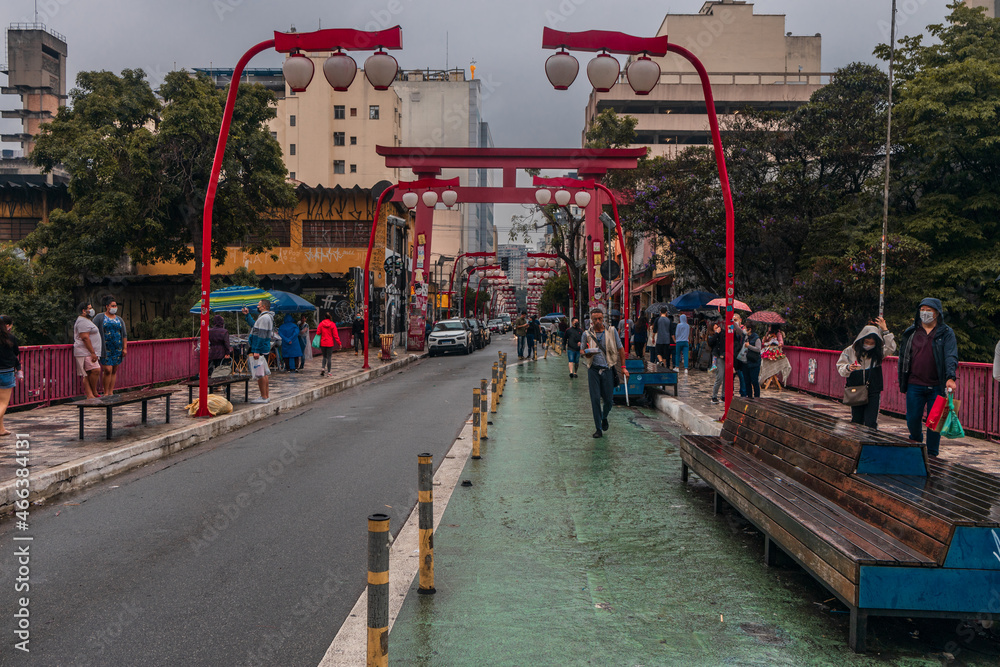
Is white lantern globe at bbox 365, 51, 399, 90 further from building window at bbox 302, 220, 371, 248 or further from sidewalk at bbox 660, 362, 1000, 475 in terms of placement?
building window at bbox 302, 220, 371, 248

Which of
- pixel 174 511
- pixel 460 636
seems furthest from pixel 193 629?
pixel 174 511

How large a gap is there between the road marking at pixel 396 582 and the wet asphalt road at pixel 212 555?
88 millimetres

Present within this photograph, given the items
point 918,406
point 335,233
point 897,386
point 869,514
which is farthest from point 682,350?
point 335,233

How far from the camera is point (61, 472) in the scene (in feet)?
26.9

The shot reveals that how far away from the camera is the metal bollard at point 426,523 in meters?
4.89

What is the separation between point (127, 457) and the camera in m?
9.55

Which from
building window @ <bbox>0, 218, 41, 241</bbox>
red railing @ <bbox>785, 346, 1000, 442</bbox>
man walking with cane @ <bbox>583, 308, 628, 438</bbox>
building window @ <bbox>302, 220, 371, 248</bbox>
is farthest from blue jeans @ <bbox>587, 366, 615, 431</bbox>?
building window @ <bbox>0, 218, 41, 241</bbox>

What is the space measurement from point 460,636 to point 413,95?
310 ft

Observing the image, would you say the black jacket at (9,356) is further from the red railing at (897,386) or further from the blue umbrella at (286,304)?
the blue umbrella at (286,304)

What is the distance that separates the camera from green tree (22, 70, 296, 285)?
27328mm

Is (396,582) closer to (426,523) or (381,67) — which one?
(426,523)

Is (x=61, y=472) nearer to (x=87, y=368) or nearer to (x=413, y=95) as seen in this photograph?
(x=87, y=368)

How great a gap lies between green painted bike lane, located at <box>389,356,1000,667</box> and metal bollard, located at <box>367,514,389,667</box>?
0.65 metres

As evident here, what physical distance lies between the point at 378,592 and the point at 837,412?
12.5 m
